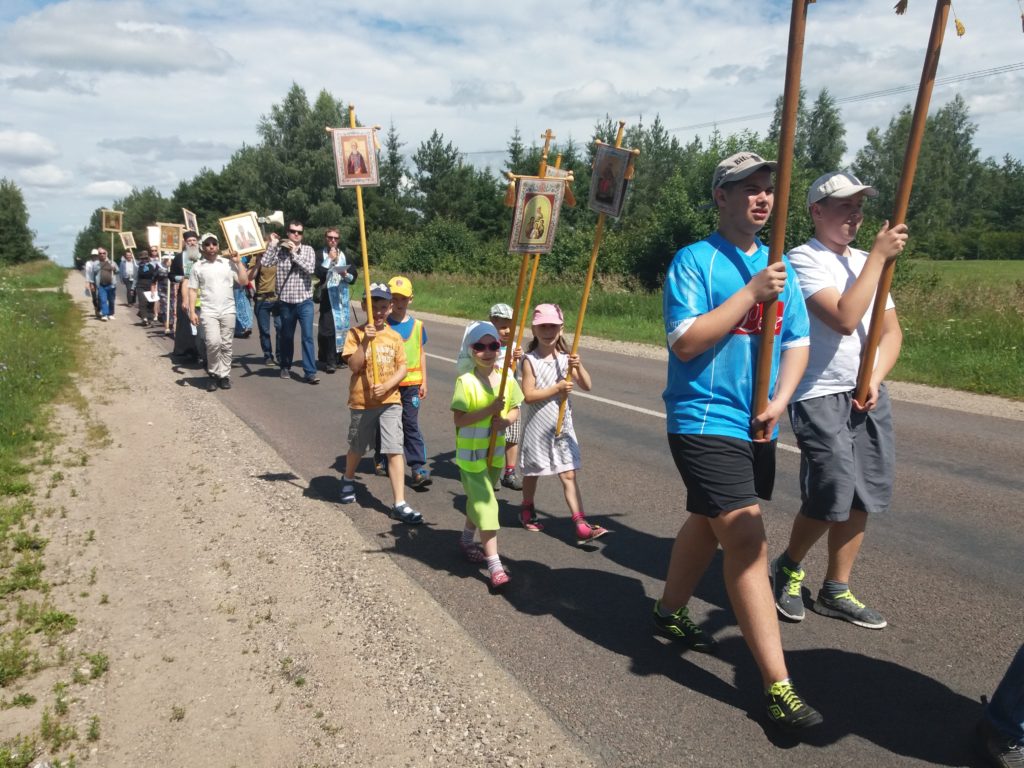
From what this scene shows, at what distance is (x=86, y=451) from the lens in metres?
7.74

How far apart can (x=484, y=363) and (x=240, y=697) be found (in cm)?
212

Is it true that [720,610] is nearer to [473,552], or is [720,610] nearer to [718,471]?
[718,471]

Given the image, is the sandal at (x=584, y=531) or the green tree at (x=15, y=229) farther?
the green tree at (x=15, y=229)

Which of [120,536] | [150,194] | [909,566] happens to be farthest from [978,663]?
[150,194]

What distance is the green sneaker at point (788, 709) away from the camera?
300 centimetres

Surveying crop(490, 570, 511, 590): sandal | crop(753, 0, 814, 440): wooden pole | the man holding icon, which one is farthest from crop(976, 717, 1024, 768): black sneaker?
the man holding icon

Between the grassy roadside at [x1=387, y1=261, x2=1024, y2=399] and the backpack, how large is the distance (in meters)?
8.94

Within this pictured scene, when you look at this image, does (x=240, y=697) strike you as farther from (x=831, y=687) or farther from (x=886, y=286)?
(x=886, y=286)

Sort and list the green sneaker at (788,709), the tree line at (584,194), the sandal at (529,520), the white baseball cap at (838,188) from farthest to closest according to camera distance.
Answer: the tree line at (584,194) < the sandal at (529,520) < the white baseball cap at (838,188) < the green sneaker at (788,709)

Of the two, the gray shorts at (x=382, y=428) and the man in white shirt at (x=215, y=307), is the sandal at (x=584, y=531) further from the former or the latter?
the man in white shirt at (x=215, y=307)

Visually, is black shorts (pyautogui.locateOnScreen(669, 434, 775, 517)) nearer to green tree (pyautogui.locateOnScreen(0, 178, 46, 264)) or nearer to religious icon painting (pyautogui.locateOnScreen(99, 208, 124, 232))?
religious icon painting (pyautogui.locateOnScreen(99, 208, 124, 232))

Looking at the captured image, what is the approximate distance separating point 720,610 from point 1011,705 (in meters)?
1.55

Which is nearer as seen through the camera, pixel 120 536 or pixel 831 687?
pixel 831 687

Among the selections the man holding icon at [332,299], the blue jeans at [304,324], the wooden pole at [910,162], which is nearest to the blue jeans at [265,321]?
the man holding icon at [332,299]
